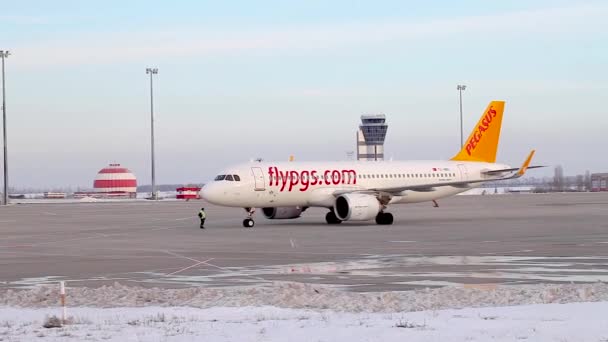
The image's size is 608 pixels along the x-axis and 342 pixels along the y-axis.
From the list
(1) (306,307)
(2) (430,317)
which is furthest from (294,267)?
(2) (430,317)

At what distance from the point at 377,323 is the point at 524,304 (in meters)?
3.11

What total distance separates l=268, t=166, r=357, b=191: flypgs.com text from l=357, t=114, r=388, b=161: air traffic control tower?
359 feet

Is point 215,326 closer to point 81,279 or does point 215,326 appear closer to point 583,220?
point 81,279

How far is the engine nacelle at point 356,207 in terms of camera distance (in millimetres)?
44938

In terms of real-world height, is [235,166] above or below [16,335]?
above

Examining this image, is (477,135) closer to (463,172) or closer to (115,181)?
(463,172)

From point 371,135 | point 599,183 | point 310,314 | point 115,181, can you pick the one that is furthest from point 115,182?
point 310,314

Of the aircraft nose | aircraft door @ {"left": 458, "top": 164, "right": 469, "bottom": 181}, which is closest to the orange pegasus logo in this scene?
aircraft door @ {"left": 458, "top": 164, "right": 469, "bottom": 181}

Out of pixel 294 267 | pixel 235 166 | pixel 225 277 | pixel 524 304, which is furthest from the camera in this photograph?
pixel 235 166

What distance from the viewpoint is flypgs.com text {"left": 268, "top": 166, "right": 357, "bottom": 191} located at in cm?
4606

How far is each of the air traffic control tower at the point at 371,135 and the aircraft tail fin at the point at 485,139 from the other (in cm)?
10167

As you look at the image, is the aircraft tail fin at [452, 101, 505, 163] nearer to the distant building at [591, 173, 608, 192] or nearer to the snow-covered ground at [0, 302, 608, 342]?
the snow-covered ground at [0, 302, 608, 342]

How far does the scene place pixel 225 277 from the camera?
21.6 metres

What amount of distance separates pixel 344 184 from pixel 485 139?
10.7 metres
